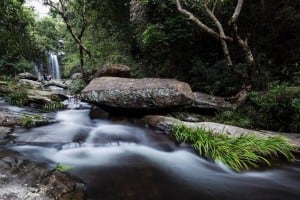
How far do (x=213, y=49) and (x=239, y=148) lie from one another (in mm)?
5504

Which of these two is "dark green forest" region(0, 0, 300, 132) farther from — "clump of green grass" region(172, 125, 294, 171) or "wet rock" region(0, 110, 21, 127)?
"wet rock" region(0, 110, 21, 127)

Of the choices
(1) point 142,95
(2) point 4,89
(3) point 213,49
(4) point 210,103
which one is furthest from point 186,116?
(2) point 4,89

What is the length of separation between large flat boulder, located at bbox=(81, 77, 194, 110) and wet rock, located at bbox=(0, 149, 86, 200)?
3700mm

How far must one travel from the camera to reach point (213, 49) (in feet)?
32.8

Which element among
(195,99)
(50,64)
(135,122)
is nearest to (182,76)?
(195,99)

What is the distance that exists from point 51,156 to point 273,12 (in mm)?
7909

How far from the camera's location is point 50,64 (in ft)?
76.5

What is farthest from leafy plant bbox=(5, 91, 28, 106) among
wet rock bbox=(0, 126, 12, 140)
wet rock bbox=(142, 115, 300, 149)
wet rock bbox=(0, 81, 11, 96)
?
wet rock bbox=(142, 115, 300, 149)

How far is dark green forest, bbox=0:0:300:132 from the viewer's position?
706 centimetres

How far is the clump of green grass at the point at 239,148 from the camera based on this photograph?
491 cm

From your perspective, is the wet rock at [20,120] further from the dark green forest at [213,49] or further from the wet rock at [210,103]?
the dark green forest at [213,49]

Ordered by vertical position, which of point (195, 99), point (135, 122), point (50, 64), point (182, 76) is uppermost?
point (50, 64)

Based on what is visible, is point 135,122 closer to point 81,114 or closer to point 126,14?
point 81,114

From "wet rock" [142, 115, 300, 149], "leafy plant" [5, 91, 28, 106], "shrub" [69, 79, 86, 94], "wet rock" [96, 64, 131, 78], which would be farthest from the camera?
"shrub" [69, 79, 86, 94]
